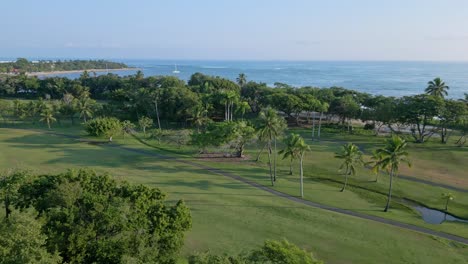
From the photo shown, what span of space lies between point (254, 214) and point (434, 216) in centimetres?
2014

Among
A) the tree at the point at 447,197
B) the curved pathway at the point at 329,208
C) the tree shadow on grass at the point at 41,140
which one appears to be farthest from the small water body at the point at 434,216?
the tree shadow on grass at the point at 41,140

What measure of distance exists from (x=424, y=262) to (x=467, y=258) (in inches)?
161

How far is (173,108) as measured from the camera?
91000mm

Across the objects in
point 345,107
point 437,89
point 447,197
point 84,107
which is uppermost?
point 437,89

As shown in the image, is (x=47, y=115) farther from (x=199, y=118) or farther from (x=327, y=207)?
Result: (x=327, y=207)

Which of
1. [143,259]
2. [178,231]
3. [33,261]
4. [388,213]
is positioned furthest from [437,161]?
[33,261]

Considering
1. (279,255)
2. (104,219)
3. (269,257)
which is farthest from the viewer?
(104,219)

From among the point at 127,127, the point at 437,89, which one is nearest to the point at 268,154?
the point at 127,127

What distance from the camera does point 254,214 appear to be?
38188mm

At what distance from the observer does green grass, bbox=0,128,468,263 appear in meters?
31.2

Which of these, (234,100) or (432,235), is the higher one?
(234,100)

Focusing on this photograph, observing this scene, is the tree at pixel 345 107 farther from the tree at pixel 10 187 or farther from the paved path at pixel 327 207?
the tree at pixel 10 187

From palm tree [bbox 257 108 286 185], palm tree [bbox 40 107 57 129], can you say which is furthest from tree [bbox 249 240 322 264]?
palm tree [bbox 40 107 57 129]

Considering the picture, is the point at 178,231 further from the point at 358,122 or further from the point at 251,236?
the point at 358,122
